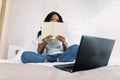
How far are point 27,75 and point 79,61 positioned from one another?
1.08 feet

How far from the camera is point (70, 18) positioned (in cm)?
259

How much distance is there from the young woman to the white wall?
0.32 metres

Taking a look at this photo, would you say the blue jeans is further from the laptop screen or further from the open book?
the laptop screen

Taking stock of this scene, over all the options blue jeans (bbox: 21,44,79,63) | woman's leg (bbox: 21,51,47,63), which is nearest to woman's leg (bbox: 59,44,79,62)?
blue jeans (bbox: 21,44,79,63)

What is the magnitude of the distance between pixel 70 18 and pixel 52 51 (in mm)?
661

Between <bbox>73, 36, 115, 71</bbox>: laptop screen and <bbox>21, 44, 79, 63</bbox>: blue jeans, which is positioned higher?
<bbox>73, 36, 115, 71</bbox>: laptop screen

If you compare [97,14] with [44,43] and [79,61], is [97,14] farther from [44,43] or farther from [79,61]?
[79,61]

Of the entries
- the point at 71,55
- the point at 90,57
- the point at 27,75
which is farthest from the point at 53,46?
the point at 27,75

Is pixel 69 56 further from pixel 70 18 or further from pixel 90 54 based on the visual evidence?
pixel 70 18

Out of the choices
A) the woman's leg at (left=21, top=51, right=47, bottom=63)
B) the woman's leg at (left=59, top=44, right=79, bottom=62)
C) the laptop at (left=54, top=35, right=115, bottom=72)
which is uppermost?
the laptop at (left=54, top=35, right=115, bottom=72)

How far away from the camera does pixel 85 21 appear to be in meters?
2.61

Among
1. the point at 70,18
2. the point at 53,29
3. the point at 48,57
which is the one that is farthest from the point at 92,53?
the point at 70,18

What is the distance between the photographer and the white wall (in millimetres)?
2479

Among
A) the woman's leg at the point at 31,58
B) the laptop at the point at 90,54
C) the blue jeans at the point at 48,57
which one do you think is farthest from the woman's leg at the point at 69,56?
the laptop at the point at 90,54
